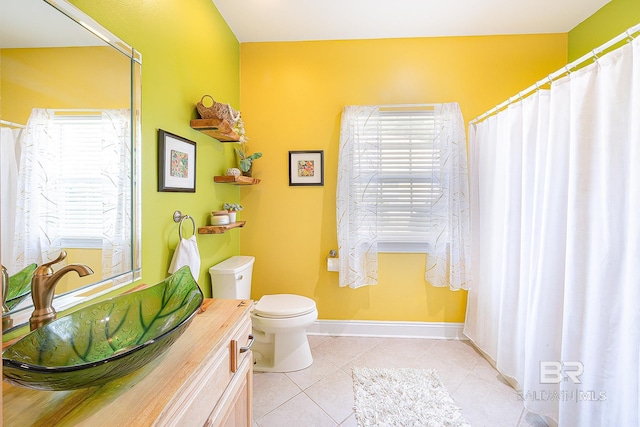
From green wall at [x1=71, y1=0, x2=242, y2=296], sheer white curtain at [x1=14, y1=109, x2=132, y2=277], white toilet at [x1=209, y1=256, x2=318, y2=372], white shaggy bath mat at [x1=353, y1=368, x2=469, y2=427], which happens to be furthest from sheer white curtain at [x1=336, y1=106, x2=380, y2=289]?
sheer white curtain at [x1=14, y1=109, x2=132, y2=277]

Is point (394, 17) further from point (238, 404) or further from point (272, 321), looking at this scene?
point (238, 404)

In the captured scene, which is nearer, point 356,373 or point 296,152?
point 356,373

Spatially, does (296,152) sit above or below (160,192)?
above

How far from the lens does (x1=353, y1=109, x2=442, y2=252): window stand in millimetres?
2309

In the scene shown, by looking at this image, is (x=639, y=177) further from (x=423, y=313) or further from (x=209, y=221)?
(x=209, y=221)

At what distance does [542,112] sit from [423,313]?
68.5 inches

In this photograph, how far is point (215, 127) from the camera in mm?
1686

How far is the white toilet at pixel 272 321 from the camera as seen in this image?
190 centimetres

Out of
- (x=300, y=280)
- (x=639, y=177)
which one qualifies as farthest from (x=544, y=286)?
(x=300, y=280)

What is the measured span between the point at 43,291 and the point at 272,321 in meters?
1.30

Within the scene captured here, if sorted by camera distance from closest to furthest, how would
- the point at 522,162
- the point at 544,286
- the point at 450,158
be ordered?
1. the point at 544,286
2. the point at 522,162
3. the point at 450,158

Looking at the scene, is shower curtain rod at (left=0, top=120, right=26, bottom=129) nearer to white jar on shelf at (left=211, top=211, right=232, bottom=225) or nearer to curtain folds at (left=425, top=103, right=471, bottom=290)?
white jar on shelf at (left=211, top=211, right=232, bottom=225)

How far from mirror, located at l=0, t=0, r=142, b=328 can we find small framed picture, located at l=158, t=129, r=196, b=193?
0.17 meters

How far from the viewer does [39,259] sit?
843mm
